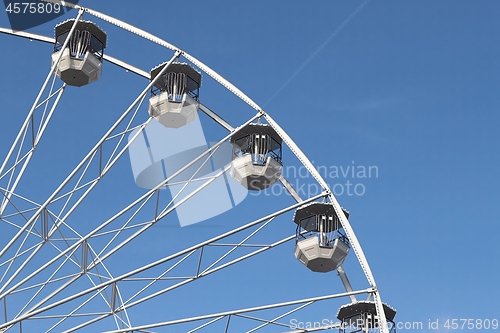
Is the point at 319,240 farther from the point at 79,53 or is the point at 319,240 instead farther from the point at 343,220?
the point at 79,53

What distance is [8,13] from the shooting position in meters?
24.1

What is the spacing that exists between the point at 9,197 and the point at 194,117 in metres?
5.39

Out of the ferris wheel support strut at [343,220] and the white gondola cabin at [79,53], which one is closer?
the ferris wheel support strut at [343,220]

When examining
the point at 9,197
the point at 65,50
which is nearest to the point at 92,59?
the point at 65,50

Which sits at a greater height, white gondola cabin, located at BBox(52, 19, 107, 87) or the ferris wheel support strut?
white gondola cabin, located at BBox(52, 19, 107, 87)

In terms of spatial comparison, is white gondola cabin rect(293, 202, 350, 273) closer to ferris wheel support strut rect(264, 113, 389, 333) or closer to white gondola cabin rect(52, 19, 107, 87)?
ferris wheel support strut rect(264, 113, 389, 333)

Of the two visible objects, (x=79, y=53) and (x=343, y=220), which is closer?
(x=343, y=220)

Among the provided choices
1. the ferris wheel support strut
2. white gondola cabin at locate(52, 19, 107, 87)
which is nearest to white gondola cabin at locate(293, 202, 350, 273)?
the ferris wheel support strut

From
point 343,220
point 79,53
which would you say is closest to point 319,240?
point 343,220

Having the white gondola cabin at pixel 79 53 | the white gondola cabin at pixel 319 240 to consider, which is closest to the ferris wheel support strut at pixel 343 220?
the white gondola cabin at pixel 319 240

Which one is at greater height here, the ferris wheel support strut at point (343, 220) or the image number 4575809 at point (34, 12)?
the image number 4575809 at point (34, 12)

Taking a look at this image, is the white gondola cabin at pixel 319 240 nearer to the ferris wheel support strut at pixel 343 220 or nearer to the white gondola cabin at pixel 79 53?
the ferris wheel support strut at pixel 343 220

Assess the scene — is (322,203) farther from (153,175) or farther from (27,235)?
(153,175)

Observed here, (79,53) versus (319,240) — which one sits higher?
(79,53)
